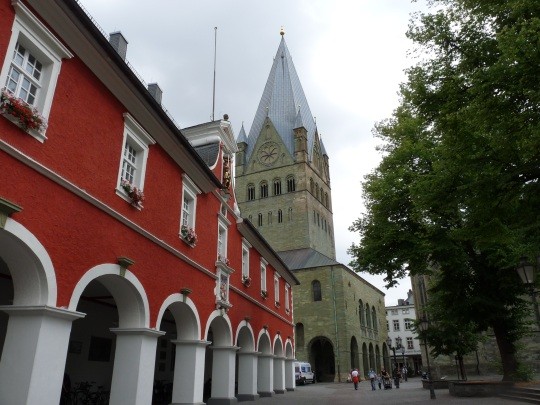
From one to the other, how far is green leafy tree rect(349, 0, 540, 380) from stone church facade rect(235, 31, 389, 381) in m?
30.9

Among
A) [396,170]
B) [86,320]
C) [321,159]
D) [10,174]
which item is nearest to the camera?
[10,174]

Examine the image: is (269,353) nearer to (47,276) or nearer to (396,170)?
(396,170)

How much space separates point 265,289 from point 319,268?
28431 millimetres

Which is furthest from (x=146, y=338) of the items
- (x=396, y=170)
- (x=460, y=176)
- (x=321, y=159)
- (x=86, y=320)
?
(x=321, y=159)

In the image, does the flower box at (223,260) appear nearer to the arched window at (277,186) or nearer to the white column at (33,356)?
the white column at (33,356)

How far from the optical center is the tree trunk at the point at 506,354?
17812 mm

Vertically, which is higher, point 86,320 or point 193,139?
point 193,139

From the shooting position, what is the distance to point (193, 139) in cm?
1764

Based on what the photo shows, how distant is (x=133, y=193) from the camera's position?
10.2 meters

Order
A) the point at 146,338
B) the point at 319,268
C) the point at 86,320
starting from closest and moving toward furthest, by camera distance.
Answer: the point at 146,338 → the point at 86,320 → the point at 319,268

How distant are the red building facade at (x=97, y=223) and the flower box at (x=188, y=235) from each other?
0.04 metres

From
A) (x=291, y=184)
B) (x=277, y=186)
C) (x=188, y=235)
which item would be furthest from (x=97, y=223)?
(x=277, y=186)

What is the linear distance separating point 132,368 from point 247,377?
10.0 m

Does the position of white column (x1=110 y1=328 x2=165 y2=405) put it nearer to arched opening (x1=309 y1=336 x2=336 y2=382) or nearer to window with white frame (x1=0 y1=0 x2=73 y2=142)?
window with white frame (x1=0 y1=0 x2=73 y2=142)
